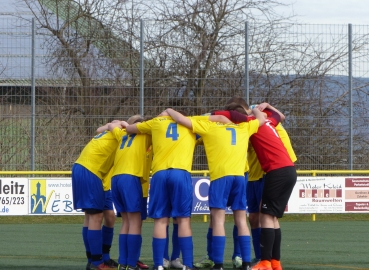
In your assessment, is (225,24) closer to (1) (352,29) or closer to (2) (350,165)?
(1) (352,29)

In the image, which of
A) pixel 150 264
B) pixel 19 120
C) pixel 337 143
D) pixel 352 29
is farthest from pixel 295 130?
pixel 150 264

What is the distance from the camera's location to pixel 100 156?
890 centimetres

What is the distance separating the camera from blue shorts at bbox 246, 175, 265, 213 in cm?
895

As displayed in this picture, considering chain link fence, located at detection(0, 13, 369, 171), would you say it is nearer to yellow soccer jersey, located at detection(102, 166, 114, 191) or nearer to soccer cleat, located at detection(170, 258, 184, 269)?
yellow soccer jersey, located at detection(102, 166, 114, 191)

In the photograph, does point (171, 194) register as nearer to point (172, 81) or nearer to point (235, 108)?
point (235, 108)

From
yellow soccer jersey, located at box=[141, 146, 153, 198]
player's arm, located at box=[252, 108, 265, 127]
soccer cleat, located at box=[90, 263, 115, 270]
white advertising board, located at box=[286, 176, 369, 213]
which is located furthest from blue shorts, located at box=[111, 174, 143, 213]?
white advertising board, located at box=[286, 176, 369, 213]

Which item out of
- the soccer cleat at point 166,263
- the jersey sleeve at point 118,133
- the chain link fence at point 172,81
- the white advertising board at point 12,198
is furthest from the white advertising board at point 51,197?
the jersey sleeve at point 118,133

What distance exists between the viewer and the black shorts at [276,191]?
813 cm

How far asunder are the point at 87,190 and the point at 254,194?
2.01 m

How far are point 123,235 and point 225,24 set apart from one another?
10385 mm

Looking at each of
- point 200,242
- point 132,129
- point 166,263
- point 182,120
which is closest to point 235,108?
point 182,120

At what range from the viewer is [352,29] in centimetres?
1769

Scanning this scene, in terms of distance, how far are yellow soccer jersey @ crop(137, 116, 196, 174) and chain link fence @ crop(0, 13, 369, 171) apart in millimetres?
8650

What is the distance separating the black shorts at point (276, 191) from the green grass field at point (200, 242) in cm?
99
